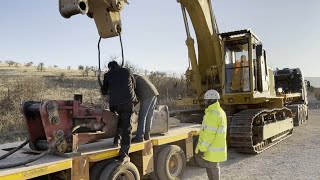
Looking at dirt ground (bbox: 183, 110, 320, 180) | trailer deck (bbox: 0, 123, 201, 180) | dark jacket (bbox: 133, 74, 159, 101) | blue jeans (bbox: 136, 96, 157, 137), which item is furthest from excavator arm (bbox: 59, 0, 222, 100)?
blue jeans (bbox: 136, 96, 157, 137)

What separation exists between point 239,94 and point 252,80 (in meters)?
0.55

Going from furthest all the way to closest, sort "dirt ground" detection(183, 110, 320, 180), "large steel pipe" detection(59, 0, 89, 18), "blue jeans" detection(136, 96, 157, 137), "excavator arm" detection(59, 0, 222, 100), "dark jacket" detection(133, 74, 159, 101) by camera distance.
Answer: "excavator arm" detection(59, 0, 222, 100) < "dirt ground" detection(183, 110, 320, 180) < "dark jacket" detection(133, 74, 159, 101) < "blue jeans" detection(136, 96, 157, 137) < "large steel pipe" detection(59, 0, 89, 18)

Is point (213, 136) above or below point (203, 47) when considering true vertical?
below

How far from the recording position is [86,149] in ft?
18.5

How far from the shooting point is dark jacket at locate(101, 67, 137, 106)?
586 centimetres

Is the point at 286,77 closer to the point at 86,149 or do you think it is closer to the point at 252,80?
the point at 252,80

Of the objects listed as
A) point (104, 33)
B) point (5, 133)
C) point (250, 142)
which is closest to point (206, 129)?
point (104, 33)

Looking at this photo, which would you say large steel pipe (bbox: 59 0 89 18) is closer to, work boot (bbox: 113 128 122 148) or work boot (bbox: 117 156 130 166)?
work boot (bbox: 113 128 122 148)

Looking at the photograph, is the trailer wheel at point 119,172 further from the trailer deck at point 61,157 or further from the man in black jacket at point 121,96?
the man in black jacket at point 121,96

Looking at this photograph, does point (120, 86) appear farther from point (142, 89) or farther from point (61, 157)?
point (61, 157)

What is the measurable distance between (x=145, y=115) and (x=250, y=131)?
431 centimetres

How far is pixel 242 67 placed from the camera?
10688 mm

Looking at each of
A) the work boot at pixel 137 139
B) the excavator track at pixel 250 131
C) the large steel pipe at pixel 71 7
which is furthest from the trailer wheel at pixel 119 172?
the excavator track at pixel 250 131

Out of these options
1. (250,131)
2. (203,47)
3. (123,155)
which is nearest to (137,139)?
(123,155)
